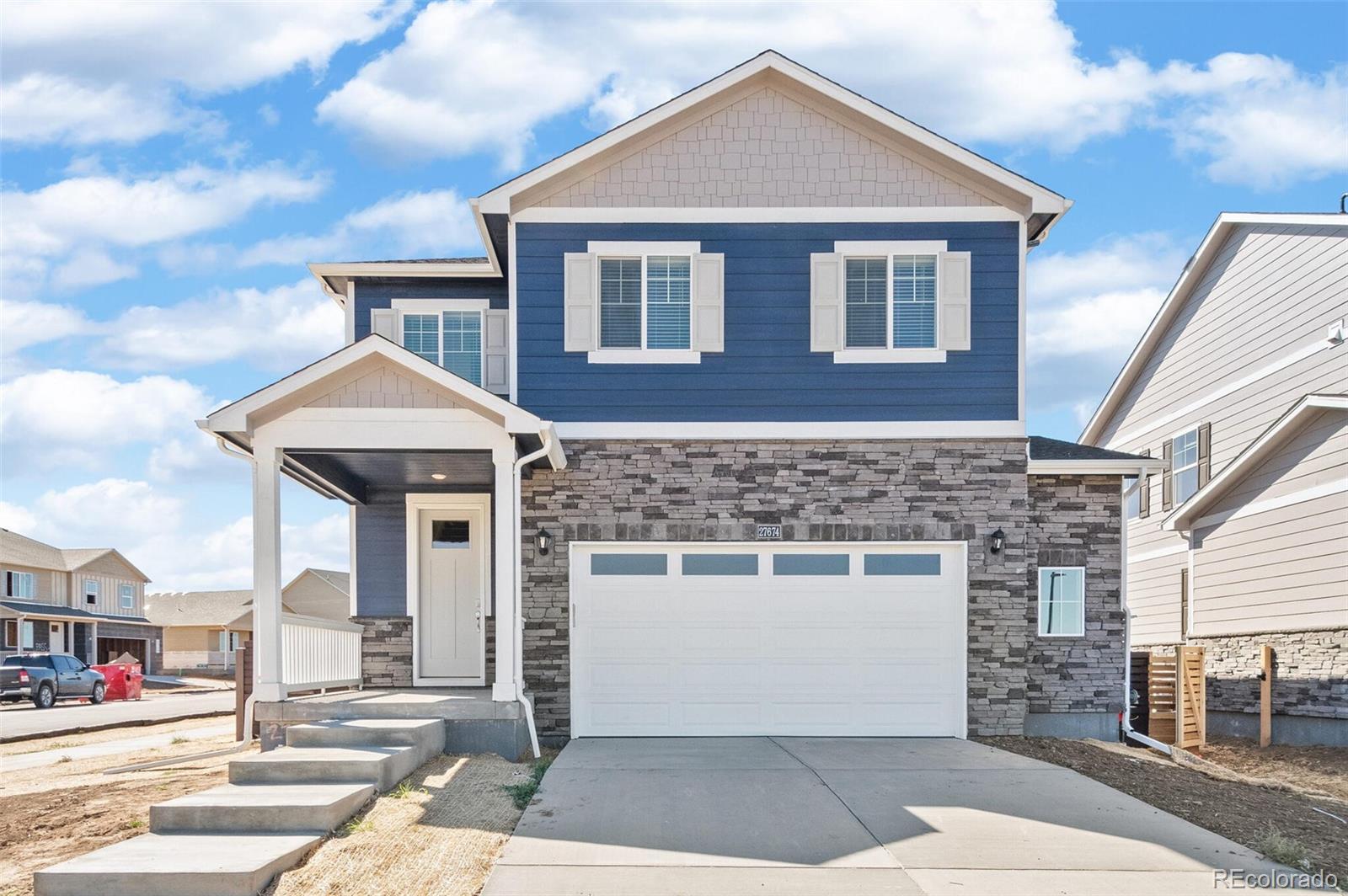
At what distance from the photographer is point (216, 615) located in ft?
190

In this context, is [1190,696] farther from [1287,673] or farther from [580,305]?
[580,305]

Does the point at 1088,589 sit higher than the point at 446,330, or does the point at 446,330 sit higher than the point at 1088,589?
the point at 446,330

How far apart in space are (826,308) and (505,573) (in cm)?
455

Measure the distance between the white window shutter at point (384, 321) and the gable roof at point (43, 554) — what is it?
34790 mm

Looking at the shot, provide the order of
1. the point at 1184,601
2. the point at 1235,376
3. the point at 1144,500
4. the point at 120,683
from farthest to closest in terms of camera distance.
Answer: the point at 120,683
the point at 1144,500
the point at 1184,601
the point at 1235,376

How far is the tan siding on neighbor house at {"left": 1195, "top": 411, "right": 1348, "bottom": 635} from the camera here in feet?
47.5

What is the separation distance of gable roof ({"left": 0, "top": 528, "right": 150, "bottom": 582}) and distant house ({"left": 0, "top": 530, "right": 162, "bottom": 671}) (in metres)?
0.03

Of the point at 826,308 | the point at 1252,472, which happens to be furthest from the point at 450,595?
Answer: the point at 1252,472

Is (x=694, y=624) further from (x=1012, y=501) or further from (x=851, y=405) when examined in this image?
(x=1012, y=501)

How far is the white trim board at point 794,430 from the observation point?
12023 mm

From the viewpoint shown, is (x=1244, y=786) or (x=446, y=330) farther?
(x=446, y=330)

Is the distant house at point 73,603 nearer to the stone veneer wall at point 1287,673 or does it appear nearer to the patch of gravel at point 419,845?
the patch of gravel at point 419,845

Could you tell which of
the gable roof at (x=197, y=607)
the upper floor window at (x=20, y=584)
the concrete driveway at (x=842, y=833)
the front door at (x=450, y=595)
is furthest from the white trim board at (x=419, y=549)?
the gable roof at (x=197, y=607)

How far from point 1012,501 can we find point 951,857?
5873mm
